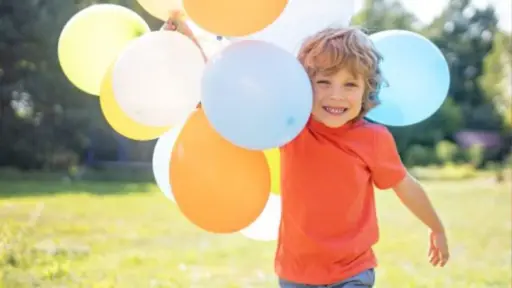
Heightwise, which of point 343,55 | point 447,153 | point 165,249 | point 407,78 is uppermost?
point 343,55

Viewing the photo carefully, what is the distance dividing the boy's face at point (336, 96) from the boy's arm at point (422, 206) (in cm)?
30

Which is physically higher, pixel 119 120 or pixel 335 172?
pixel 335 172

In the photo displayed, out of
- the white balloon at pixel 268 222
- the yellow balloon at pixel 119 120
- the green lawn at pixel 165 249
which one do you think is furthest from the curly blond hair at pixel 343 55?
the green lawn at pixel 165 249

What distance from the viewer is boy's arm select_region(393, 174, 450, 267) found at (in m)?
2.53

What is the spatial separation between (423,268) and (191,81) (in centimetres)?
307

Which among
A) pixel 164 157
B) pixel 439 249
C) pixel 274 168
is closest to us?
pixel 439 249

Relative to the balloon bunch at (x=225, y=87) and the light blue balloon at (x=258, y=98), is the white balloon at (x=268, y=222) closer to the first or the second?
the balloon bunch at (x=225, y=87)

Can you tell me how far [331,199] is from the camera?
7.86 ft

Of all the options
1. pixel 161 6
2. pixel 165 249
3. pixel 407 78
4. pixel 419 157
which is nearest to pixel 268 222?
pixel 407 78

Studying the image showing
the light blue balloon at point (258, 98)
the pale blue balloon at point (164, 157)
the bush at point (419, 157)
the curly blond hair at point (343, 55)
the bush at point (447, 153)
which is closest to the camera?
the light blue balloon at point (258, 98)

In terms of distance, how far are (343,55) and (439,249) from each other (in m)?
0.73

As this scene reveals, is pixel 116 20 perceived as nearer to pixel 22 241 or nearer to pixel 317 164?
pixel 317 164

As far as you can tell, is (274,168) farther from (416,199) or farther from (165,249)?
(165,249)

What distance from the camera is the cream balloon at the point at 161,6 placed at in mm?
2783
